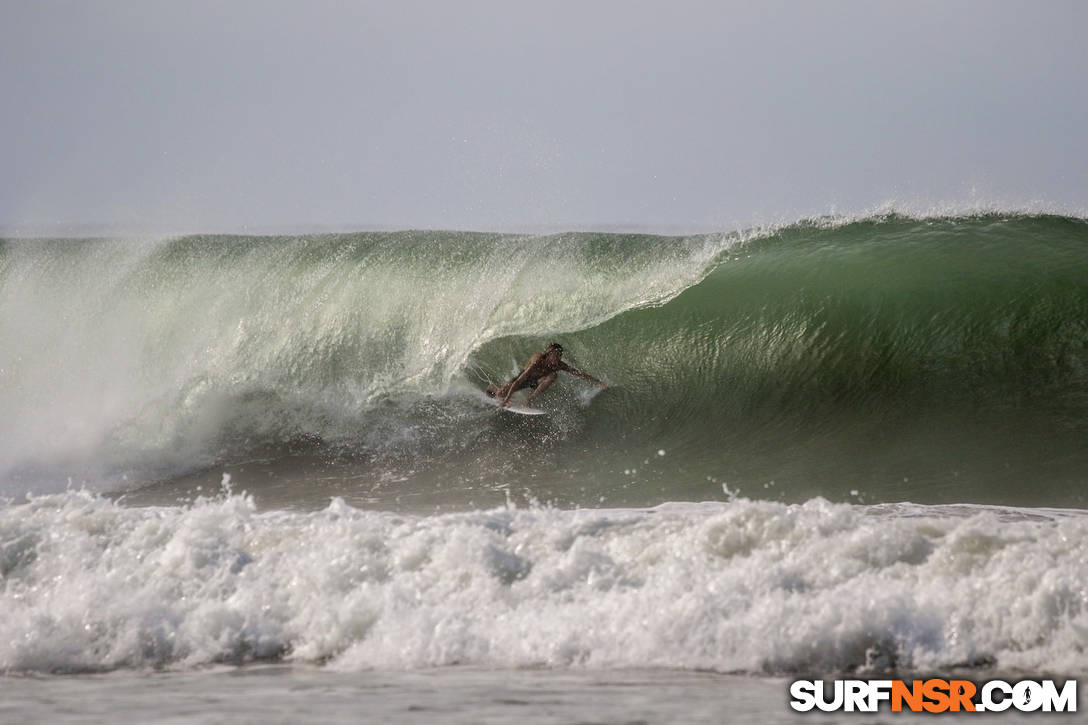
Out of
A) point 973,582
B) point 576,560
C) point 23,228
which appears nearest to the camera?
point 973,582

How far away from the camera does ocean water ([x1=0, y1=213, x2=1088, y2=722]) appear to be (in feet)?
14.2

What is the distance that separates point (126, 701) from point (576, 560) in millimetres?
2100

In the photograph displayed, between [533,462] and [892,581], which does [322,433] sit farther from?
[892,581]

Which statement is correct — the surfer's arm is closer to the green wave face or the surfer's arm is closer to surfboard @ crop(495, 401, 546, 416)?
the green wave face

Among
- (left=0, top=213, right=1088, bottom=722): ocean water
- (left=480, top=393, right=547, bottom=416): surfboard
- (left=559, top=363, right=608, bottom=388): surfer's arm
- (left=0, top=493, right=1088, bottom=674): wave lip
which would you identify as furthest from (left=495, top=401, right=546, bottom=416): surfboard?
(left=0, top=493, right=1088, bottom=674): wave lip

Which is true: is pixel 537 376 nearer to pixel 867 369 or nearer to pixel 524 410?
pixel 524 410

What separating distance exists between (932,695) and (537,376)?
5.86 meters

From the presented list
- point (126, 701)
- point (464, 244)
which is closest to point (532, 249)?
point (464, 244)

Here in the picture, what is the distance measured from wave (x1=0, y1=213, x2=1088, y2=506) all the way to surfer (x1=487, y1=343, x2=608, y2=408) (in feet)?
0.60

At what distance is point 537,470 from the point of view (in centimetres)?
820

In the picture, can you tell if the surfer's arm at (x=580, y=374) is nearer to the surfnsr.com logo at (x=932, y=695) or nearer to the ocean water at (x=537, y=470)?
the ocean water at (x=537, y=470)

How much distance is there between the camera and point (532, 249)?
1132 centimetres

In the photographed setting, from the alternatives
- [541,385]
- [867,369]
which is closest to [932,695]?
[867,369]

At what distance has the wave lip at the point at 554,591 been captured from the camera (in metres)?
4.34
